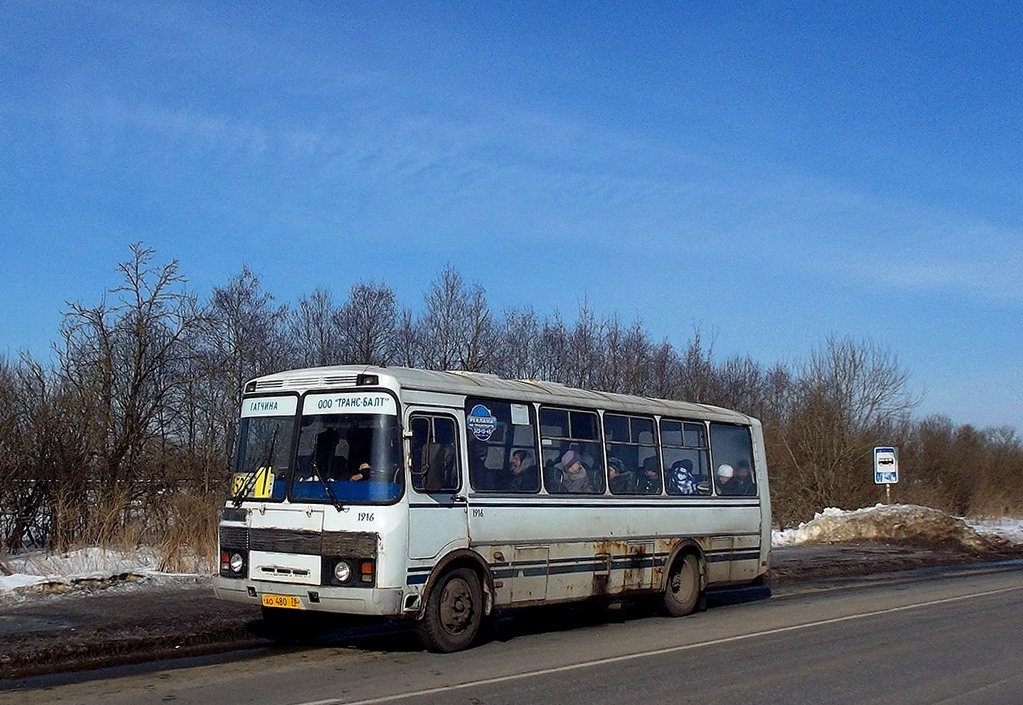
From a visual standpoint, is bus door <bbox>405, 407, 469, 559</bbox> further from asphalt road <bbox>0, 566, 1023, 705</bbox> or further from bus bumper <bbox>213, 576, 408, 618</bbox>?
asphalt road <bbox>0, 566, 1023, 705</bbox>

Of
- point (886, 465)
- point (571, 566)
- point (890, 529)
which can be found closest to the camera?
point (571, 566)

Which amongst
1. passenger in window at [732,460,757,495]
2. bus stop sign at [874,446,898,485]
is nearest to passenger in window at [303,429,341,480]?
passenger in window at [732,460,757,495]

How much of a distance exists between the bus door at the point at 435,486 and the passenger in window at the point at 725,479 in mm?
6095

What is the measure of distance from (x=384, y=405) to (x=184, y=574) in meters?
6.64

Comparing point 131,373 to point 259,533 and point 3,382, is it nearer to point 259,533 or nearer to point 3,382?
point 3,382

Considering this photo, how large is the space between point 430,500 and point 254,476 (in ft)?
6.38

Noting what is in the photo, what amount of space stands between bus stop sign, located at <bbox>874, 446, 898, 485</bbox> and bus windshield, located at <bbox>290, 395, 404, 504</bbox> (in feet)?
83.5

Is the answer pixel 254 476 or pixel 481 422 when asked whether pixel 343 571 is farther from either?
pixel 481 422

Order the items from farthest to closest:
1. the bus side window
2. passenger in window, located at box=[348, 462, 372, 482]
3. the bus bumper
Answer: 1. the bus side window
2. passenger in window, located at box=[348, 462, 372, 482]
3. the bus bumper

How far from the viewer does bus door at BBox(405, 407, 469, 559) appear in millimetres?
11000

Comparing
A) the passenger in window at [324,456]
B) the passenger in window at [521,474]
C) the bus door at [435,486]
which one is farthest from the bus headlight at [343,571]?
the passenger in window at [521,474]

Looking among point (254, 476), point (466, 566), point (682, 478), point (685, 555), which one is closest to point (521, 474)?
point (466, 566)

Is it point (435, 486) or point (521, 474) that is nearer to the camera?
point (435, 486)

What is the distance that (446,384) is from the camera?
1188 cm
